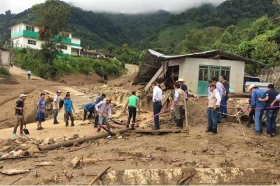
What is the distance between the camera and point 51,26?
50719 millimetres

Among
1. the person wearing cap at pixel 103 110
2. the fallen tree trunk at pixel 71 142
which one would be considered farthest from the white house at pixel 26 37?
the fallen tree trunk at pixel 71 142

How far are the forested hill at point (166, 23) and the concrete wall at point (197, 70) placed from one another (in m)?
49.1

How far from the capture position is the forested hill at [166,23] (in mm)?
95438

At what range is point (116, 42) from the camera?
118312mm

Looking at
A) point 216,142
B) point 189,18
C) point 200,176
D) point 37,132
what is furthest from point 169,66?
point 189,18

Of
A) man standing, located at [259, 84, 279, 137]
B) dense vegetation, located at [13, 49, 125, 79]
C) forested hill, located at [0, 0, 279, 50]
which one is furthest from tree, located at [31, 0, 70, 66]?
man standing, located at [259, 84, 279, 137]

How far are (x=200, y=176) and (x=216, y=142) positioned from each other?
9.53 feet

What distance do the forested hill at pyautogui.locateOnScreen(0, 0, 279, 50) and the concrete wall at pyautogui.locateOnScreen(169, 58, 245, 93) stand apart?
49109 millimetres

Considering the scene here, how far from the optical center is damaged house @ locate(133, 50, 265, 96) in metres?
21.4

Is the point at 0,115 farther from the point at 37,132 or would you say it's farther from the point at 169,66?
the point at 169,66

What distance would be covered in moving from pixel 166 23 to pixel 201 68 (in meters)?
98.4

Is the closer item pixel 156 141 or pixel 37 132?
pixel 156 141

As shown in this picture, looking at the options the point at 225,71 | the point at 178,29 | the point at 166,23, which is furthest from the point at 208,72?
the point at 166,23

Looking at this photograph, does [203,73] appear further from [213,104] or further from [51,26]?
[51,26]
